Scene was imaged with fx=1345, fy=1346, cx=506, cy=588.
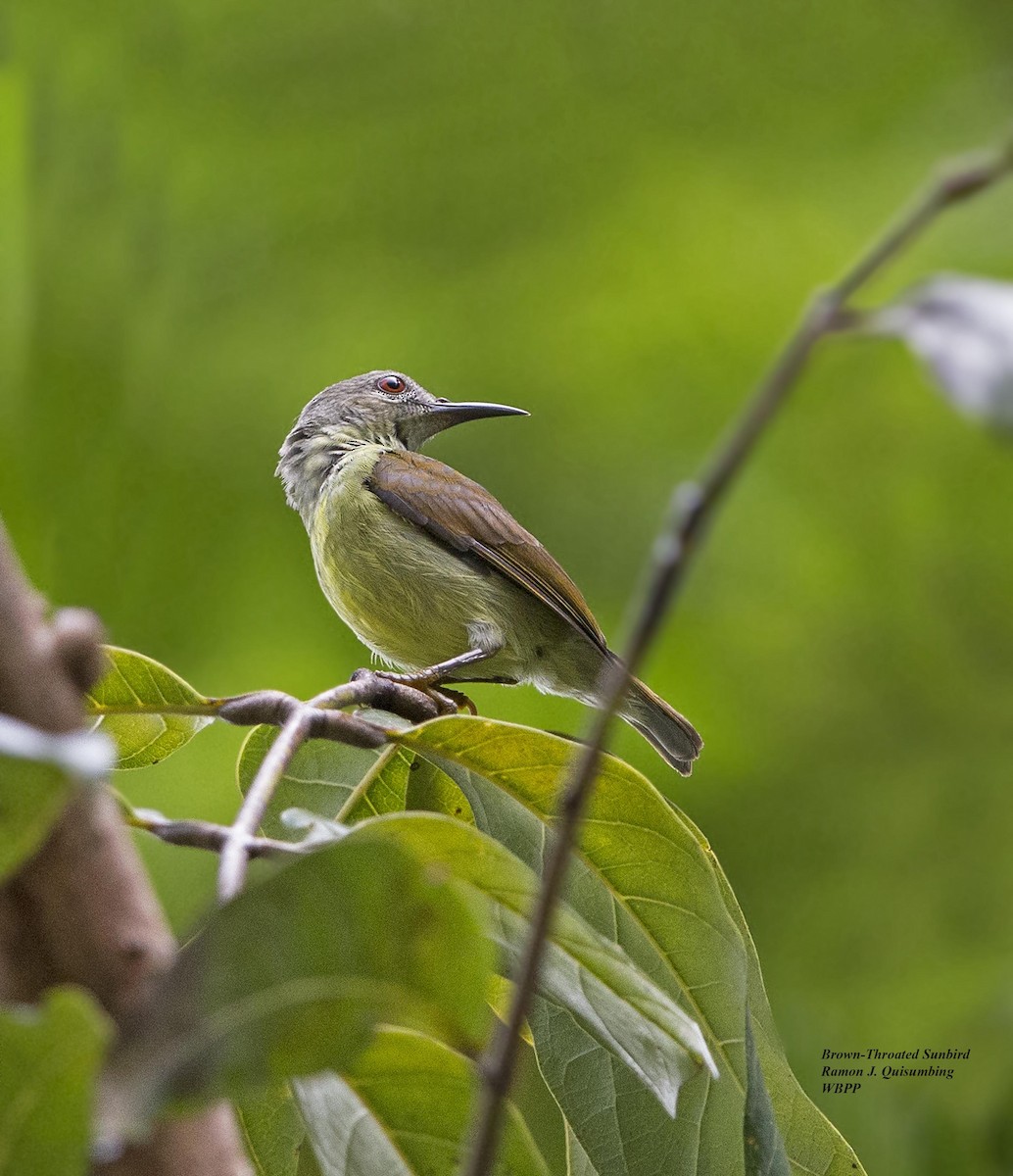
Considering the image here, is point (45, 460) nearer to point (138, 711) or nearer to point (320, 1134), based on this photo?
point (138, 711)

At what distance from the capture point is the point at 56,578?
173 inches

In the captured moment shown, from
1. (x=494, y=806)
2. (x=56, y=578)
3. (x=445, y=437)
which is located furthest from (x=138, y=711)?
(x=445, y=437)

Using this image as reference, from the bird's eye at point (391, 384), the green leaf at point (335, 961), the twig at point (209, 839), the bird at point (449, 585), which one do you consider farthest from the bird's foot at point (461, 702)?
the bird's eye at point (391, 384)

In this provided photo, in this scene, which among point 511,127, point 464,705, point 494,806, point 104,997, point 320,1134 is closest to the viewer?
point 104,997

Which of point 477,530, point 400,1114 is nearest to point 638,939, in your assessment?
point 400,1114

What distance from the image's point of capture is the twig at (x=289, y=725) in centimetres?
105

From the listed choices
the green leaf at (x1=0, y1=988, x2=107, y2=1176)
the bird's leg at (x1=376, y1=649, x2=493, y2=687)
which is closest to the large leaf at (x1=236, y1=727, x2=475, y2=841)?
the bird's leg at (x1=376, y1=649, x2=493, y2=687)

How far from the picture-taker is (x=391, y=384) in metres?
3.94

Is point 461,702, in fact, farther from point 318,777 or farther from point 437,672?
point 318,777

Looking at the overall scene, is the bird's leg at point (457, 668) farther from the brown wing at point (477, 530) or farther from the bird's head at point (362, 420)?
the bird's head at point (362, 420)

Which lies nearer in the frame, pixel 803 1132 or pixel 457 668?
pixel 803 1132

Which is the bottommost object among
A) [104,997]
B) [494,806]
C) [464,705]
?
[464,705]

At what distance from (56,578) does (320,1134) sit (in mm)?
3456

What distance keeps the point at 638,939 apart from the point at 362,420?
2475 mm
